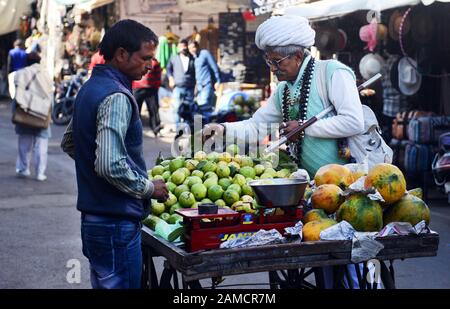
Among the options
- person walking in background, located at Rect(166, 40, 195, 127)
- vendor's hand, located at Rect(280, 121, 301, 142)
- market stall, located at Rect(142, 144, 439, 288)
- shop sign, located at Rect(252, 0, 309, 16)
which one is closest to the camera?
market stall, located at Rect(142, 144, 439, 288)

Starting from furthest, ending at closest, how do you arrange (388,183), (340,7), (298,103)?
(340,7)
(298,103)
(388,183)

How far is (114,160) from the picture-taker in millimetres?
3369

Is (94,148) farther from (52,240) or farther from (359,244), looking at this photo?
(52,240)

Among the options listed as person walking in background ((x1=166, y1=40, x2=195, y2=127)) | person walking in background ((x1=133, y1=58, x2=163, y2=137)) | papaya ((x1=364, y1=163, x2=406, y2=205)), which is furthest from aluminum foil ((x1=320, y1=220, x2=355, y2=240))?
person walking in background ((x1=166, y1=40, x2=195, y2=127))

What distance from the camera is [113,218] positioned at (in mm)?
3561

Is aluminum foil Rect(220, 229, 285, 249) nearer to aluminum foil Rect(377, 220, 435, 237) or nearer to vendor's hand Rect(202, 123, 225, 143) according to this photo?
aluminum foil Rect(377, 220, 435, 237)

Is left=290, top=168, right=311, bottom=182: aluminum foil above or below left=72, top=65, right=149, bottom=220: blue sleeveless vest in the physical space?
below

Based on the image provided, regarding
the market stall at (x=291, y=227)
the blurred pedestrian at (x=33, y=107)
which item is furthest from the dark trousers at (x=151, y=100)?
the market stall at (x=291, y=227)

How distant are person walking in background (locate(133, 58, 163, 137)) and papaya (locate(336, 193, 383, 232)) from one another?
12.4 meters

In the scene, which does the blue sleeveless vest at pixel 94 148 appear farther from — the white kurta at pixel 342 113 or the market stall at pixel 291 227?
the white kurta at pixel 342 113

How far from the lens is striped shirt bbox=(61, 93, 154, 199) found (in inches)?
133

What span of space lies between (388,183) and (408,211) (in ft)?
0.55

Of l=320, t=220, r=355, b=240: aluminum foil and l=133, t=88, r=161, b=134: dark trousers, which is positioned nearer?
l=320, t=220, r=355, b=240: aluminum foil
